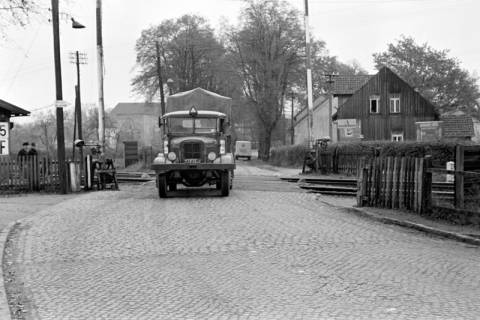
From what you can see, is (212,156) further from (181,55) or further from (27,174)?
(181,55)

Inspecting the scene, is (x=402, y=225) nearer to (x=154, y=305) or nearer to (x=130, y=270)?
(x=130, y=270)

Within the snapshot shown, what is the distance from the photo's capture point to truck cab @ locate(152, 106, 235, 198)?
17.1 metres

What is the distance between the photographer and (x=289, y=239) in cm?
1005

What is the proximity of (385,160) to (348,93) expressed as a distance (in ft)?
174

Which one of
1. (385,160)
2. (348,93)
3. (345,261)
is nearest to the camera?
(345,261)

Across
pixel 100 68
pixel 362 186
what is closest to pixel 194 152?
pixel 362 186

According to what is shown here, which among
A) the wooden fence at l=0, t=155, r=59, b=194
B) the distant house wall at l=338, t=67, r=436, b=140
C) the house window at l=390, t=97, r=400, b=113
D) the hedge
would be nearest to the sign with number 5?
the wooden fence at l=0, t=155, r=59, b=194

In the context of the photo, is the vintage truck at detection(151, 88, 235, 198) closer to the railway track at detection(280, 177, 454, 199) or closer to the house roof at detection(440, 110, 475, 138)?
the railway track at detection(280, 177, 454, 199)

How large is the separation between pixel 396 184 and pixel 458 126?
51113 millimetres

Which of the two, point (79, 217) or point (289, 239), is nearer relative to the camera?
point (289, 239)

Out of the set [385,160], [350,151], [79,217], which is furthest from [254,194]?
[350,151]

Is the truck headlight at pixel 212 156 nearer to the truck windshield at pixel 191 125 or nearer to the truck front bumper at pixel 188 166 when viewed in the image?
the truck front bumper at pixel 188 166

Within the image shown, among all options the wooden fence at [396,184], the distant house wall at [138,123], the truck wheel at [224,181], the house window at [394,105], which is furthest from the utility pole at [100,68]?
the house window at [394,105]

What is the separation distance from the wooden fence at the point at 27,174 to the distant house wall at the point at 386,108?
38.9m
